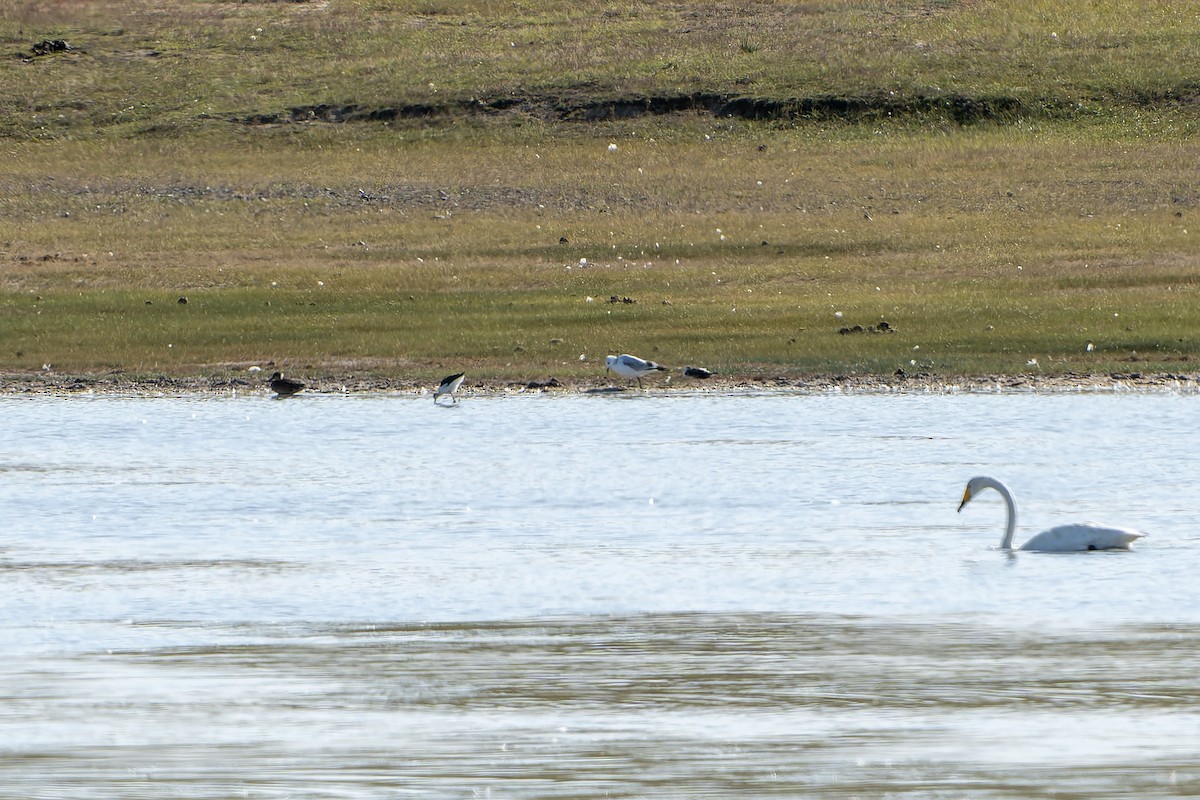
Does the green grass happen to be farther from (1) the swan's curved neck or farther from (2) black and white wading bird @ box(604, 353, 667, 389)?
(1) the swan's curved neck

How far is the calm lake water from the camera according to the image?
7.52 metres

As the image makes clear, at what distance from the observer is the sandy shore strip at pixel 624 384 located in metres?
21.6

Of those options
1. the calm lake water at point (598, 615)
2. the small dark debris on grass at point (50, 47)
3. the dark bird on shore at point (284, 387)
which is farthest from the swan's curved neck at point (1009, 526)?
the small dark debris on grass at point (50, 47)

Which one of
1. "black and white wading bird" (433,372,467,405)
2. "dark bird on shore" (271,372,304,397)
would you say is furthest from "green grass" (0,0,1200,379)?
"black and white wading bird" (433,372,467,405)

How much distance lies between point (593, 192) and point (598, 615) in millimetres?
27045

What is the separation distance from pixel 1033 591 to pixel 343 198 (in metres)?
27.6

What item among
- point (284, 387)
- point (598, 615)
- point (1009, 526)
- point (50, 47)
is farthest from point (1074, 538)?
point (50, 47)

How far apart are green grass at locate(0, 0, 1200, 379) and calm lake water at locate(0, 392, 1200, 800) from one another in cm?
630

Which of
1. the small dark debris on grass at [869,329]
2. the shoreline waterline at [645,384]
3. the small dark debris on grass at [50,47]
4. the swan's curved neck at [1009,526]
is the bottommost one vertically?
the shoreline waterline at [645,384]

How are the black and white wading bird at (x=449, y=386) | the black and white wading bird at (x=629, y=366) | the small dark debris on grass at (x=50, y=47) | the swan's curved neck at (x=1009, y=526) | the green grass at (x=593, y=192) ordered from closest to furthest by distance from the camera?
the swan's curved neck at (x=1009, y=526) → the black and white wading bird at (x=449, y=386) → the black and white wading bird at (x=629, y=366) → the green grass at (x=593, y=192) → the small dark debris on grass at (x=50, y=47)

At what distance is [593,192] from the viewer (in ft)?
121

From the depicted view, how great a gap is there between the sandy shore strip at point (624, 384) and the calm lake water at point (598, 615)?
10.1 feet

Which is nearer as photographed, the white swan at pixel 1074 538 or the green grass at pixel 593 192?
the white swan at pixel 1074 538

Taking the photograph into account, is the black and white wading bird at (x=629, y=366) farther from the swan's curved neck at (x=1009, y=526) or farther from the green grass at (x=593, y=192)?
the swan's curved neck at (x=1009, y=526)
